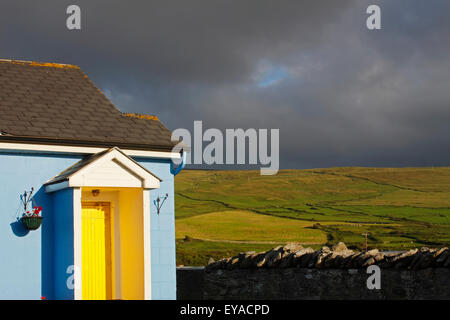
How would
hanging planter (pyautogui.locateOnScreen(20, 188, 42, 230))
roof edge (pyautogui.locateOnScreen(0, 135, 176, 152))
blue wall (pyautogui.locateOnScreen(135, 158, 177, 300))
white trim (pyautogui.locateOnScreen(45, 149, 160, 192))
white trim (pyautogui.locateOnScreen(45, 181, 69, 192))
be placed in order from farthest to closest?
blue wall (pyautogui.locateOnScreen(135, 158, 177, 300)) < roof edge (pyautogui.locateOnScreen(0, 135, 176, 152)) < hanging planter (pyautogui.locateOnScreen(20, 188, 42, 230)) < white trim (pyautogui.locateOnScreen(45, 149, 160, 192)) < white trim (pyautogui.locateOnScreen(45, 181, 69, 192))

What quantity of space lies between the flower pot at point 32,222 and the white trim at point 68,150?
138cm

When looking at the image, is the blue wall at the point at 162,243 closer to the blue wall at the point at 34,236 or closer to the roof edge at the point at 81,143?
the roof edge at the point at 81,143

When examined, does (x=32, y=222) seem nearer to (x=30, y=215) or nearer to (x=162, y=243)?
(x=30, y=215)

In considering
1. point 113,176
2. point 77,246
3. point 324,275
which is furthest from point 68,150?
point 324,275

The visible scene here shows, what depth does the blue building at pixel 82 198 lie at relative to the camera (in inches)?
452

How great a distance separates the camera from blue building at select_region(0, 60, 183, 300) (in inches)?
452

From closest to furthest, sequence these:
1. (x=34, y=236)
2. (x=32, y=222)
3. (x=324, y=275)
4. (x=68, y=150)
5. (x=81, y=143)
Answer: (x=32, y=222), (x=34, y=236), (x=68, y=150), (x=81, y=143), (x=324, y=275)

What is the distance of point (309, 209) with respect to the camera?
86.1m

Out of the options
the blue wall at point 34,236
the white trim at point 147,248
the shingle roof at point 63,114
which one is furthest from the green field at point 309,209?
the blue wall at point 34,236

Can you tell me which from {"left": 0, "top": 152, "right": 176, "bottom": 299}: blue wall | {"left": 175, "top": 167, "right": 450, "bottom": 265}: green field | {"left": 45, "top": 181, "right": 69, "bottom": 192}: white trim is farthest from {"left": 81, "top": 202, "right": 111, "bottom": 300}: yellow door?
{"left": 175, "top": 167, "right": 450, "bottom": 265}: green field

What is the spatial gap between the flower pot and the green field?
23.9 m

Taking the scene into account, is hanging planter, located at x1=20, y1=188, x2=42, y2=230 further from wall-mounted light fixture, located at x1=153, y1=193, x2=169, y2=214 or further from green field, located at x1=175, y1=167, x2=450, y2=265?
green field, located at x1=175, y1=167, x2=450, y2=265

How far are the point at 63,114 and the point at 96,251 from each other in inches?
122
